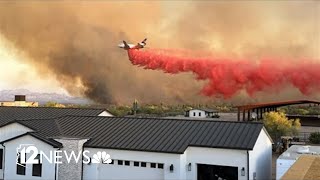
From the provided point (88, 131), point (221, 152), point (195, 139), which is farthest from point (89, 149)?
point (221, 152)

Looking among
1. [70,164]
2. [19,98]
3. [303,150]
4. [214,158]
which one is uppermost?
[19,98]

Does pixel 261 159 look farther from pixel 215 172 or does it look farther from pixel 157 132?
pixel 157 132

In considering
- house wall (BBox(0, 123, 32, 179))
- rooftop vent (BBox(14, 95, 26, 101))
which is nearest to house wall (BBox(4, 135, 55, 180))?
house wall (BBox(0, 123, 32, 179))

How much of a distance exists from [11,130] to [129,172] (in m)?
8.61

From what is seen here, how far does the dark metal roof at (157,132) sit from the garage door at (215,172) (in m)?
1.54

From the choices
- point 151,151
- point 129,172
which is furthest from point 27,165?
point 151,151

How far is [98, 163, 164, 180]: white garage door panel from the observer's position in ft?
71.2

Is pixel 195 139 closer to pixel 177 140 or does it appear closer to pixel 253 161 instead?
pixel 177 140

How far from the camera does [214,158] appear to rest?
21.0 metres

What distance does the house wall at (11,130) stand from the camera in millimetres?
25250

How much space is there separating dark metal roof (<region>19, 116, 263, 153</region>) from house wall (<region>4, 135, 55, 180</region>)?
1.32 meters

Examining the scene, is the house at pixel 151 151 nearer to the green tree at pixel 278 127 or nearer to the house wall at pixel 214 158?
the house wall at pixel 214 158

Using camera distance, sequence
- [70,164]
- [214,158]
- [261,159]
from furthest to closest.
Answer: [261,159], [70,164], [214,158]

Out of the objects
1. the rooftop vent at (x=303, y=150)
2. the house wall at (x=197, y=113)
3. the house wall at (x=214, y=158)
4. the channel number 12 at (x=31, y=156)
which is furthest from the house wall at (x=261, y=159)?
the house wall at (x=197, y=113)
